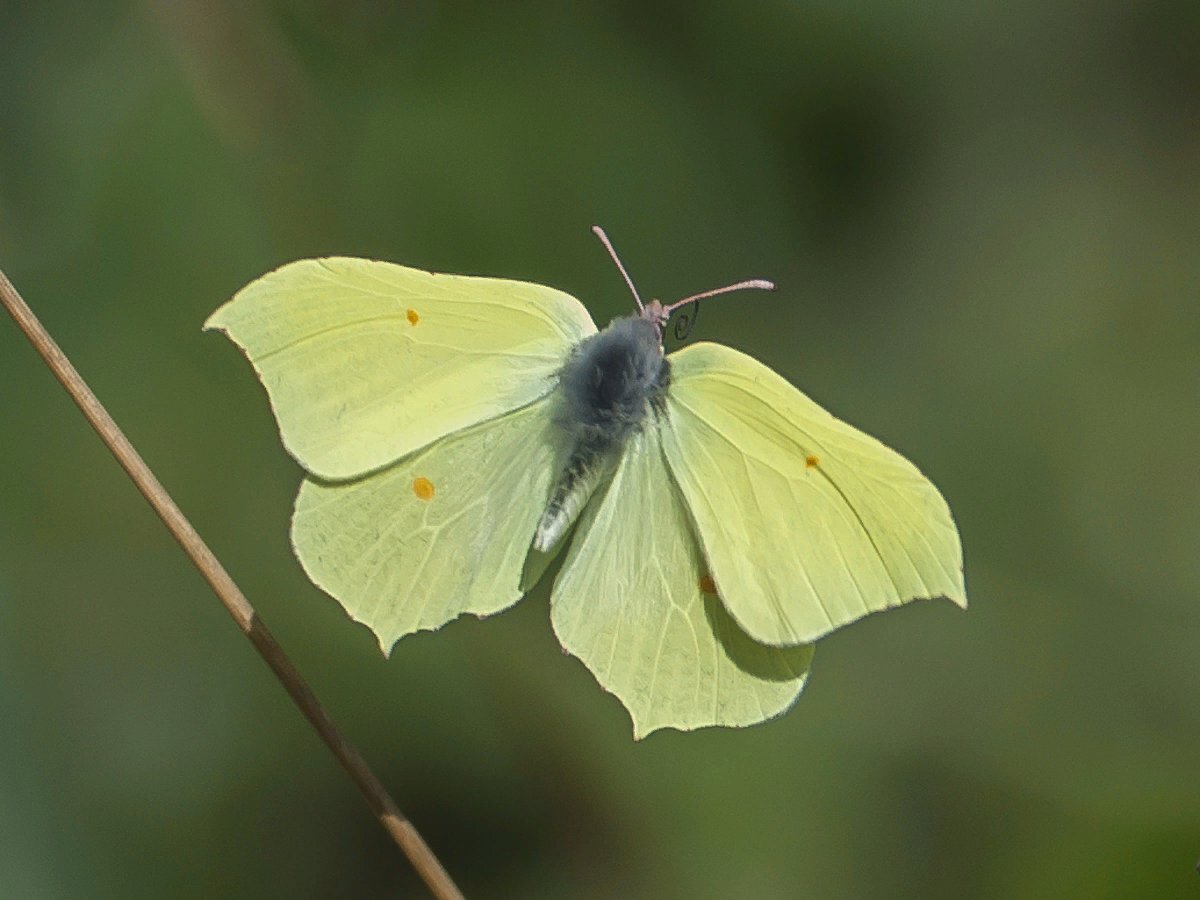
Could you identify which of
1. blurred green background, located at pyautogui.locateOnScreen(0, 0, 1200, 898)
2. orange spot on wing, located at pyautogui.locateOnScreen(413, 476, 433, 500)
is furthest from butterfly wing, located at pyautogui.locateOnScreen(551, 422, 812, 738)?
blurred green background, located at pyautogui.locateOnScreen(0, 0, 1200, 898)

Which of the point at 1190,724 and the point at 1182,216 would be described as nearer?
the point at 1190,724

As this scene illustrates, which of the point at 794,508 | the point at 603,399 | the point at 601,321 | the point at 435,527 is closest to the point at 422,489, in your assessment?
the point at 435,527

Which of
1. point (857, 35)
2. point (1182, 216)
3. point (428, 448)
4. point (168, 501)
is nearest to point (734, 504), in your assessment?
point (428, 448)

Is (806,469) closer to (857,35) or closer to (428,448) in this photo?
(428,448)

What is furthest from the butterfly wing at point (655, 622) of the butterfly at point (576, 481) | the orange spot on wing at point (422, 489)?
the orange spot on wing at point (422, 489)

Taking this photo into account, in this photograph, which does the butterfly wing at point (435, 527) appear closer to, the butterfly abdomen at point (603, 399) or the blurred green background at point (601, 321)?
the butterfly abdomen at point (603, 399)

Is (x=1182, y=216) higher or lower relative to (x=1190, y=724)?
higher
